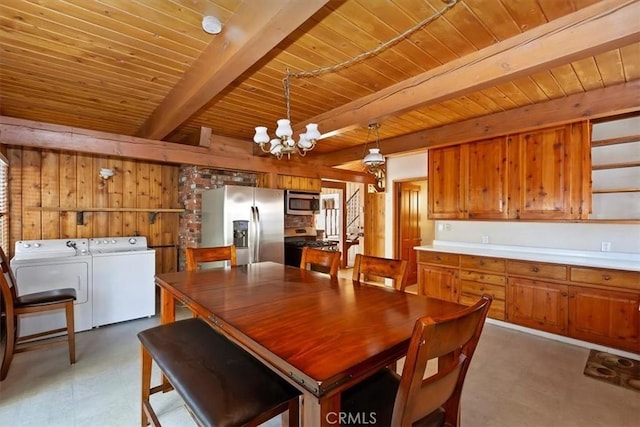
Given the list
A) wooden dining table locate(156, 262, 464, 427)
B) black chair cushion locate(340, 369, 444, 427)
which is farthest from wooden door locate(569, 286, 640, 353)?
black chair cushion locate(340, 369, 444, 427)

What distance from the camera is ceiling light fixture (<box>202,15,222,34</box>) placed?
171 centimetres

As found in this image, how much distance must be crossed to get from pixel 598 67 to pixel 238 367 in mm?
3271

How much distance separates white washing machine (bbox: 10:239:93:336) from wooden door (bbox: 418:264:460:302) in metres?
4.11

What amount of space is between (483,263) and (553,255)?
0.74 meters

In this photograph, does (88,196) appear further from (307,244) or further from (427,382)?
(427,382)

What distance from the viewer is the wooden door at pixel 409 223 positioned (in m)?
5.52

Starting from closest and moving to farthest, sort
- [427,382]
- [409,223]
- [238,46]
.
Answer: [427,382]
[238,46]
[409,223]

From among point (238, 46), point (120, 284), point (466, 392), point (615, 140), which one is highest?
point (238, 46)

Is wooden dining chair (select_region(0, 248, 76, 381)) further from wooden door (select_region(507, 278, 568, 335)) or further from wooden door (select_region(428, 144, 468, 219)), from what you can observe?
wooden door (select_region(507, 278, 568, 335))

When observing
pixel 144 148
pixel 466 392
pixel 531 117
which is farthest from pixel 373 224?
pixel 144 148

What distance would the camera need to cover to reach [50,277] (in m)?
3.13

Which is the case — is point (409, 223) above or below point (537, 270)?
above

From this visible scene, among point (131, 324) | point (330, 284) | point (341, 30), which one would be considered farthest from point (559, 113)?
point (131, 324)

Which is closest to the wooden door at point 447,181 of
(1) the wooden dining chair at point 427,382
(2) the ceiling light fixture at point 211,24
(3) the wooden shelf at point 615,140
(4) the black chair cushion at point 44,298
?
(3) the wooden shelf at point 615,140
